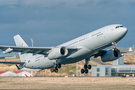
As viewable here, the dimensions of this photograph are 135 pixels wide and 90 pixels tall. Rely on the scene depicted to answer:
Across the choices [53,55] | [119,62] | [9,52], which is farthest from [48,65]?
[119,62]

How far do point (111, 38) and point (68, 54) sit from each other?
9.57m

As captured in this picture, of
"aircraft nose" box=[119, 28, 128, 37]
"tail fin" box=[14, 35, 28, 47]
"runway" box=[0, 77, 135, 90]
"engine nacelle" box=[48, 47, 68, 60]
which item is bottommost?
"runway" box=[0, 77, 135, 90]

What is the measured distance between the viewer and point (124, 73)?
366 ft

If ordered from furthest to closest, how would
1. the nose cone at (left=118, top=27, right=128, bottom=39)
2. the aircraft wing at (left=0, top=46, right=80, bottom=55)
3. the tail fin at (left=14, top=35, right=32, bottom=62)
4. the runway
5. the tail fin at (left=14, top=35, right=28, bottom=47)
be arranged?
the tail fin at (left=14, top=35, right=28, bottom=47), the tail fin at (left=14, top=35, right=32, bottom=62), the runway, the aircraft wing at (left=0, top=46, right=80, bottom=55), the nose cone at (left=118, top=27, right=128, bottom=39)

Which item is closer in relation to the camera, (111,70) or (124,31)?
(124,31)

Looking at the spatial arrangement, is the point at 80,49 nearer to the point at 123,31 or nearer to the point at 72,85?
the point at 123,31

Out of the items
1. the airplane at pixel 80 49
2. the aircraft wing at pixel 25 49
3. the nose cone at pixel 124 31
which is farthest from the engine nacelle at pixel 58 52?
the nose cone at pixel 124 31

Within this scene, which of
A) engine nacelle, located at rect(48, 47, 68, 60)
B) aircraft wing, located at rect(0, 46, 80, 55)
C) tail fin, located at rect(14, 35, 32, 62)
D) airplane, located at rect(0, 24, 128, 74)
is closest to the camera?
airplane, located at rect(0, 24, 128, 74)

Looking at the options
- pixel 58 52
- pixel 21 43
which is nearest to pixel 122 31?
pixel 58 52

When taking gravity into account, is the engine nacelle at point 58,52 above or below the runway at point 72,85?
above

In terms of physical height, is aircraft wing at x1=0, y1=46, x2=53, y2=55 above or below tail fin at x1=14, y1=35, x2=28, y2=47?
below

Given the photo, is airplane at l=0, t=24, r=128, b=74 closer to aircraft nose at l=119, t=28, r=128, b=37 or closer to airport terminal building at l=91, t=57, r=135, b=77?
aircraft nose at l=119, t=28, r=128, b=37

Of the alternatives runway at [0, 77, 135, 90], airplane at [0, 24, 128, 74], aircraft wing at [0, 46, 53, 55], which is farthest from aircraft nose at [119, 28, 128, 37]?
aircraft wing at [0, 46, 53, 55]

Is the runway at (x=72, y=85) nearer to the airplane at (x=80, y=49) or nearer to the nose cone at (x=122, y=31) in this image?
the airplane at (x=80, y=49)
